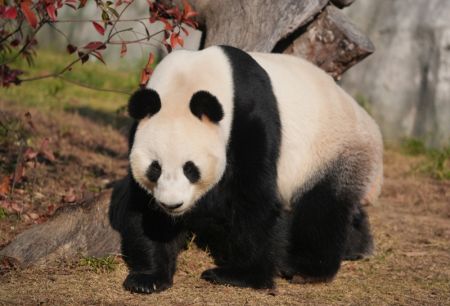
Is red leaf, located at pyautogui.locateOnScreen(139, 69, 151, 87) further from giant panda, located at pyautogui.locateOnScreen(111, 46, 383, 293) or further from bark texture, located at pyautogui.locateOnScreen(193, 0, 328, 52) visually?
bark texture, located at pyautogui.locateOnScreen(193, 0, 328, 52)

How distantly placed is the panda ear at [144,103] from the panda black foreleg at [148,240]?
55 cm

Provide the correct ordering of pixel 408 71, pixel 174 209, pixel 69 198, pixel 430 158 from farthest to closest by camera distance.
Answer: pixel 408 71 → pixel 430 158 → pixel 69 198 → pixel 174 209

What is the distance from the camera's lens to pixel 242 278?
479 centimetres

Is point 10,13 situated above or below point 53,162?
above

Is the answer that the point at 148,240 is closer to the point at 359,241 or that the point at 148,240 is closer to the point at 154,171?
the point at 154,171

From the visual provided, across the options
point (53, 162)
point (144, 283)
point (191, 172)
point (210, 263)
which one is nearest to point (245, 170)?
point (191, 172)

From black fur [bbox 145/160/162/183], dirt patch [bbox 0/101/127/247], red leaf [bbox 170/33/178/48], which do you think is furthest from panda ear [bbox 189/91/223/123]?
dirt patch [bbox 0/101/127/247]

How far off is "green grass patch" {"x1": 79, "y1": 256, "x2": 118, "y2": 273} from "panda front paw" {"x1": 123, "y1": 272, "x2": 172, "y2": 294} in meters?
0.30

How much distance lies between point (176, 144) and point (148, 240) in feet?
2.97

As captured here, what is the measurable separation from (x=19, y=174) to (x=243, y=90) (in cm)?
232

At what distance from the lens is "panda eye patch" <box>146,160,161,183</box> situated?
4.21m

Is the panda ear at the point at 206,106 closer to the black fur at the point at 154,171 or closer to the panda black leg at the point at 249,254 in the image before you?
the black fur at the point at 154,171

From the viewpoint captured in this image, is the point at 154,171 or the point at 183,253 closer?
the point at 154,171

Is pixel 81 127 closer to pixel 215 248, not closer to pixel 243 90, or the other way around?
pixel 215 248
